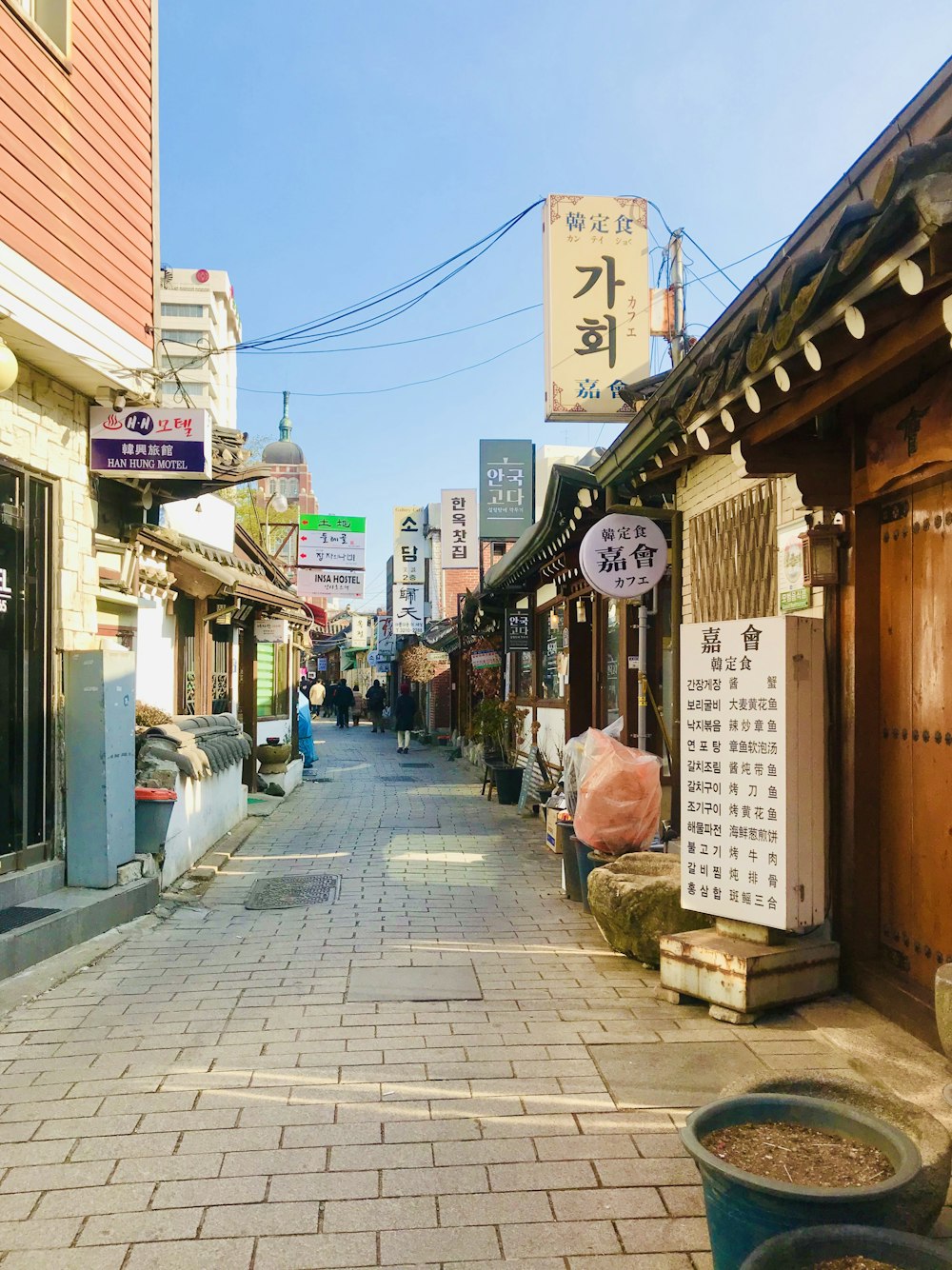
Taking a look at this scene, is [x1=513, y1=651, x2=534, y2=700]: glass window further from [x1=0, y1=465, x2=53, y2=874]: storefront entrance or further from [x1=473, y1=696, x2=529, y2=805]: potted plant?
[x1=0, y1=465, x2=53, y2=874]: storefront entrance

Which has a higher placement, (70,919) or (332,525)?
(332,525)

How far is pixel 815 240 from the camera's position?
486 centimetres

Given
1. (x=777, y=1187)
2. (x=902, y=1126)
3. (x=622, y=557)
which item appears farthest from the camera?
(x=622, y=557)

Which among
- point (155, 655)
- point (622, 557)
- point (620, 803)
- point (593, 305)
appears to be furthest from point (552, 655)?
point (620, 803)

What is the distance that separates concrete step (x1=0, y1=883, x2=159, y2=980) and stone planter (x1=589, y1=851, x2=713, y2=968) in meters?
3.75

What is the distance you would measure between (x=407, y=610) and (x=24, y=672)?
2485 centimetres

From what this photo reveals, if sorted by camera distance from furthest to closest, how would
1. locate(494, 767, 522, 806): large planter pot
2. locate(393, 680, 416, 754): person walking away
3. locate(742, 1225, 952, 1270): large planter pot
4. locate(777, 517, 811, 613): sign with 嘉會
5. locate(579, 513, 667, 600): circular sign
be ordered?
locate(393, 680, 416, 754): person walking away < locate(494, 767, 522, 806): large planter pot < locate(579, 513, 667, 600): circular sign < locate(777, 517, 811, 613): sign with 嘉會 < locate(742, 1225, 952, 1270): large planter pot

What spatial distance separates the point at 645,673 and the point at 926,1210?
696cm

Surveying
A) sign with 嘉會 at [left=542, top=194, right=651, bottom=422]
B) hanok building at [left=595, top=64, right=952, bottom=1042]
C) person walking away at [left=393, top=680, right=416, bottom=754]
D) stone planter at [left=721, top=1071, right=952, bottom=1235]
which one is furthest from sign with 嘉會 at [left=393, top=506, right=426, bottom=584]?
stone planter at [left=721, top=1071, right=952, bottom=1235]

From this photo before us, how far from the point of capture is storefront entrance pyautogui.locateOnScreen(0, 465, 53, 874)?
22.9ft

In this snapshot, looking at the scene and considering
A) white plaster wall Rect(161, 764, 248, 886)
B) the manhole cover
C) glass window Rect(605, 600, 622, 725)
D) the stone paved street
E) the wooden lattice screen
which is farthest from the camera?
glass window Rect(605, 600, 622, 725)

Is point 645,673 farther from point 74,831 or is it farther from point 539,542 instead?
point 74,831

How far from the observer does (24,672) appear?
7207 millimetres

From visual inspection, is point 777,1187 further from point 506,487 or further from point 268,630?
point 506,487
